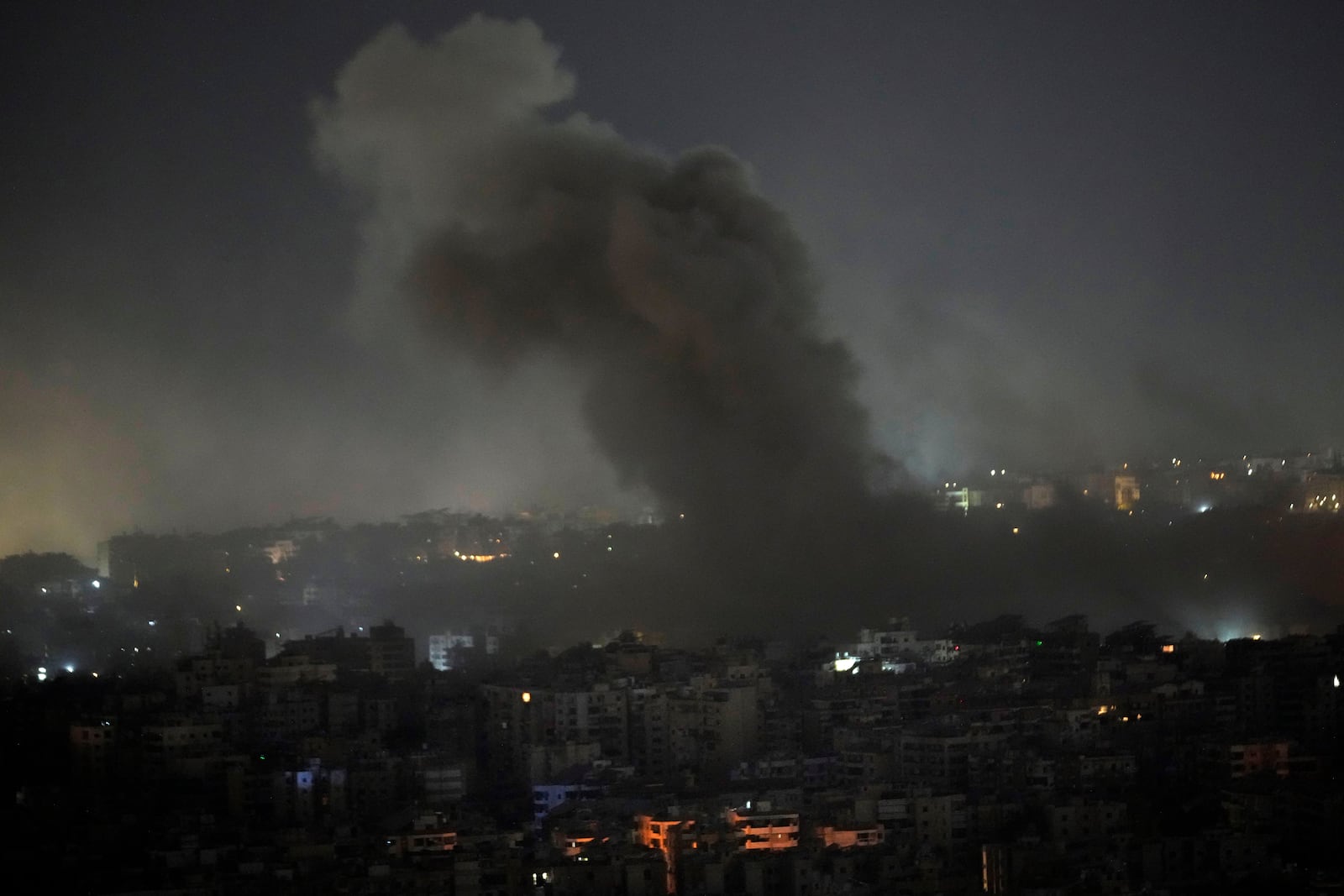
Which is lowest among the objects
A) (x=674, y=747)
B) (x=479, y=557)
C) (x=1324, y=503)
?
(x=674, y=747)

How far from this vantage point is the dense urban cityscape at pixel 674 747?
13.1 metres

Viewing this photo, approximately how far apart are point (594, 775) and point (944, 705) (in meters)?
2.88

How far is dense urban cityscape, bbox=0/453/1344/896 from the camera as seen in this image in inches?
515

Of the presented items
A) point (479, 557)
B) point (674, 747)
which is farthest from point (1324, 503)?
point (479, 557)

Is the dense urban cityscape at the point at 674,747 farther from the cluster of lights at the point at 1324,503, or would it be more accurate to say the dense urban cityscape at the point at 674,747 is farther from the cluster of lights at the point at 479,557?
the cluster of lights at the point at 479,557

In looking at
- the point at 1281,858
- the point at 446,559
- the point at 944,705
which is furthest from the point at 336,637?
the point at 1281,858

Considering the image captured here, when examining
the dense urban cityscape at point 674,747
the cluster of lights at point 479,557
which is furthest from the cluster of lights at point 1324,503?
the cluster of lights at point 479,557

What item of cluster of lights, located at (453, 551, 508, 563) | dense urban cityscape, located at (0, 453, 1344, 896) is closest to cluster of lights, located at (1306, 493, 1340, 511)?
dense urban cityscape, located at (0, 453, 1344, 896)

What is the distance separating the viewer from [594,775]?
1559cm

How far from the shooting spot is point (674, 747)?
657 inches

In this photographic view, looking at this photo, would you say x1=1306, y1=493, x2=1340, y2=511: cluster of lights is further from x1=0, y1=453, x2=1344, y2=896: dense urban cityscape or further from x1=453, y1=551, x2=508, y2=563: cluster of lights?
x1=453, y1=551, x2=508, y2=563: cluster of lights

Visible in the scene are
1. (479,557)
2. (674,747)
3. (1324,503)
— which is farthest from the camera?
(479,557)

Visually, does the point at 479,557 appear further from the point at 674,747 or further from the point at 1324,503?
the point at 674,747

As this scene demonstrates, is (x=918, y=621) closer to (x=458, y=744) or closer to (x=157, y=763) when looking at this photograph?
(x=458, y=744)
